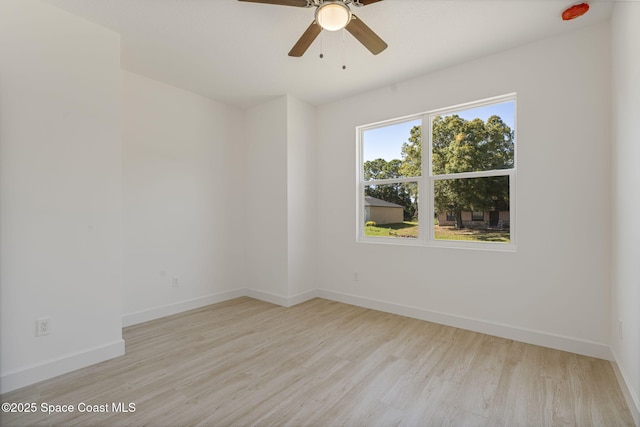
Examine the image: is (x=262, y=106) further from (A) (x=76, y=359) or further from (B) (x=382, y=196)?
(A) (x=76, y=359)

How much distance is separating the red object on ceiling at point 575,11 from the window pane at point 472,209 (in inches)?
53.2

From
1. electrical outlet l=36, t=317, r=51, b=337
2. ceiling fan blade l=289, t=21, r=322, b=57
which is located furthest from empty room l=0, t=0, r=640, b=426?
ceiling fan blade l=289, t=21, r=322, b=57

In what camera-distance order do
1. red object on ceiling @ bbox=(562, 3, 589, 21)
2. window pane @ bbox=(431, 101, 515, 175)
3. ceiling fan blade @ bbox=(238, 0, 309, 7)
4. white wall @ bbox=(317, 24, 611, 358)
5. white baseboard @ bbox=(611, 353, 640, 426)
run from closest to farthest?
white baseboard @ bbox=(611, 353, 640, 426), ceiling fan blade @ bbox=(238, 0, 309, 7), red object on ceiling @ bbox=(562, 3, 589, 21), white wall @ bbox=(317, 24, 611, 358), window pane @ bbox=(431, 101, 515, 175)

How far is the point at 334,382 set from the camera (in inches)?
85.1

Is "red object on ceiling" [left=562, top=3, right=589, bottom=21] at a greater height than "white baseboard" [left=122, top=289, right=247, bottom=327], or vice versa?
"red object on ceiling" [left=562, top=3, right=589, bottom=21]

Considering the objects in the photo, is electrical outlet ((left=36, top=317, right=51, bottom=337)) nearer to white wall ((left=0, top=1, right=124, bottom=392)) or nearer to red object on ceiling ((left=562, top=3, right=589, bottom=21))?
white wall ((left=0, top=1, right=124, bottom=392))

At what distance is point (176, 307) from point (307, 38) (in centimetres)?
333

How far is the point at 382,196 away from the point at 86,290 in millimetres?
3251

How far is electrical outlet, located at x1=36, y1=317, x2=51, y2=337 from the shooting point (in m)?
2.18

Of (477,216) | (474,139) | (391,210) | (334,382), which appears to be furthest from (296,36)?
(334,382)

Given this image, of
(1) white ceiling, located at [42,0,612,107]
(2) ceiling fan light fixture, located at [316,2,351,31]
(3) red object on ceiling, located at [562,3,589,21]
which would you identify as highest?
(1) white ceiling, located at [42,0,612,107]

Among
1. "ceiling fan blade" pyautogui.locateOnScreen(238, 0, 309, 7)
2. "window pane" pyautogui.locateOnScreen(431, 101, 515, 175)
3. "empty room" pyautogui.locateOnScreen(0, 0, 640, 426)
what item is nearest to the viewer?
Result: "ceiling fan blade" pyautogui.locateOnScreen(238, 0, 309, 7)

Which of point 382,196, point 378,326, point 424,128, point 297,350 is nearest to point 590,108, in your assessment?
point 424,128

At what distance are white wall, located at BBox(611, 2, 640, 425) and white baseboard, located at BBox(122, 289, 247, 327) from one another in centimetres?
405
